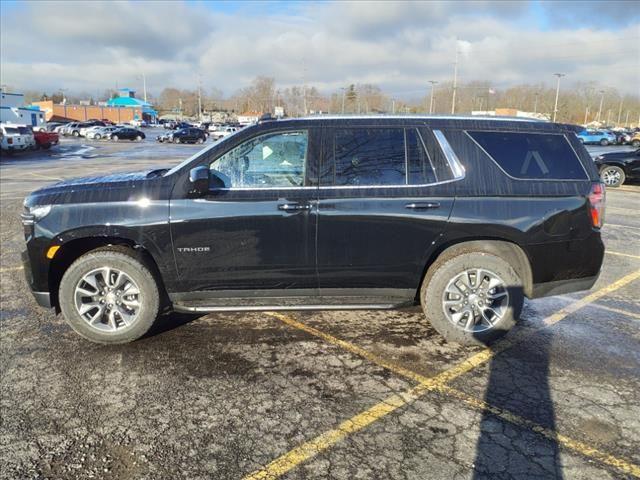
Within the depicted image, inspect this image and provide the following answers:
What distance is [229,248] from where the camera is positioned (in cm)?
401

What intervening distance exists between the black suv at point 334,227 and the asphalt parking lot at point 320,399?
37cm

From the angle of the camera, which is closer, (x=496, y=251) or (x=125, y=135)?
(x=496, y=251)

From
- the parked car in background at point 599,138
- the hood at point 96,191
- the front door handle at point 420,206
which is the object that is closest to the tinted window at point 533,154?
the front door handle at point 420,206

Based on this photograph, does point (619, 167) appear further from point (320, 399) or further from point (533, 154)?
point (320, 399)

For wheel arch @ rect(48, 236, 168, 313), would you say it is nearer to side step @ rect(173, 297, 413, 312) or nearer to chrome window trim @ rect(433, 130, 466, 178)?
side step @ rect(173, 297, 413, 312)

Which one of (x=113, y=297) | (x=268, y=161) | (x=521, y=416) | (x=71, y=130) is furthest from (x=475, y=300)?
(x=71, y=130)

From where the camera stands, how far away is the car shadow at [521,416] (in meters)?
2.72

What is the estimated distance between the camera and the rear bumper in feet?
14.0

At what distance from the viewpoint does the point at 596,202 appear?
418 cm

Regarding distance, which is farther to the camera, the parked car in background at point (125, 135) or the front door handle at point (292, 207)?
the parked car in background at point (125, 135)

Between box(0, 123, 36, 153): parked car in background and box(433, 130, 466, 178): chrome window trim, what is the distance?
30.1 meters

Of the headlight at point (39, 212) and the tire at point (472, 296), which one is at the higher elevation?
the headlight at point (39, 212)

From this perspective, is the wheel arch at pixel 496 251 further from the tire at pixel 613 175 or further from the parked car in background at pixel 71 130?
the parked car in background at pixel 71 130

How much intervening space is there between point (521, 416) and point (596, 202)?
6.58 feet
